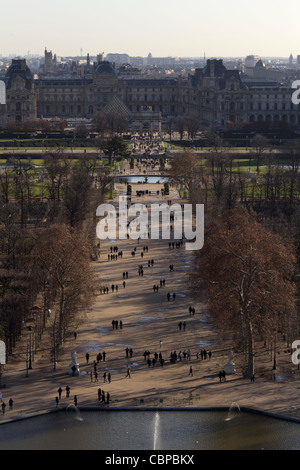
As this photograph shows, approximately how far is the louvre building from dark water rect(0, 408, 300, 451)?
102498 millimetres

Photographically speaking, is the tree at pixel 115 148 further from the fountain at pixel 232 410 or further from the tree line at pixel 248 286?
the fountain at pixel 232 410

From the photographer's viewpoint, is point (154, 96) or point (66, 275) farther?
point (154, 96)

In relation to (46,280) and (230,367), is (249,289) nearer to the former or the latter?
(230,367)

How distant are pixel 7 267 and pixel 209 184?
35.0 meters

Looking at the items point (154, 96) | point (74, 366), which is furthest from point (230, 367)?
point (154, 96)

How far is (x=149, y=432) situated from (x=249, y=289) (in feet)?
26.9

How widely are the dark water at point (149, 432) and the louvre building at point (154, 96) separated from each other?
336 feet

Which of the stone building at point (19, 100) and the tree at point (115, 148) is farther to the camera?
the stone building at point (19, 100)

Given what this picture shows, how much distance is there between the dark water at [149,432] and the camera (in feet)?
113

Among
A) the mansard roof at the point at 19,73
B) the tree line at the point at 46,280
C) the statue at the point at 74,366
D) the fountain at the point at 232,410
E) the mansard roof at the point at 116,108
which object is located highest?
the mansard roof at the point at 19,73

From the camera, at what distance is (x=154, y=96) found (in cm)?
16538

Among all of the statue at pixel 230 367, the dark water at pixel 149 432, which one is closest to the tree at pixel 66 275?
the dark water at pixel 149 432

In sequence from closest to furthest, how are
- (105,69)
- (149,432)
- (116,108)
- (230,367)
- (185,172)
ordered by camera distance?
(149,432)
(230,367)
(185,172)
(116,108)
(105,69)

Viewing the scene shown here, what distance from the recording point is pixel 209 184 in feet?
277
